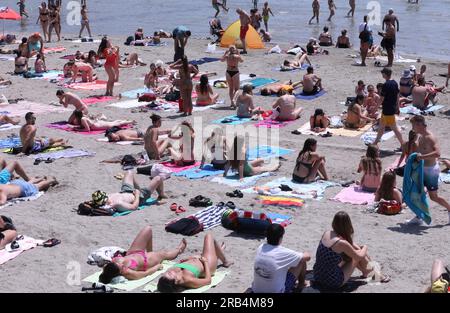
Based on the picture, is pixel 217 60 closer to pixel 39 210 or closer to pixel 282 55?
pixel 282 55

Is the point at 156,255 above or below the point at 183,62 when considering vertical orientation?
below

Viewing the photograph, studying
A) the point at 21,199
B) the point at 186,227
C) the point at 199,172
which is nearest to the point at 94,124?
the point at 199,172

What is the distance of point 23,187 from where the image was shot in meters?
11.3

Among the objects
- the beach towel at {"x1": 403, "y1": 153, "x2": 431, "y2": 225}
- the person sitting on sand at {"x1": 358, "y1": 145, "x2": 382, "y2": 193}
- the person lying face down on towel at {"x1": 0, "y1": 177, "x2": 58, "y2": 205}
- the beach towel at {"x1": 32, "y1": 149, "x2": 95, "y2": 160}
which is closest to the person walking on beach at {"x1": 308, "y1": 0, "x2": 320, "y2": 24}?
the beach towel at {"x1": 32, "y1": 149, "x2": 95, "y2": 160}

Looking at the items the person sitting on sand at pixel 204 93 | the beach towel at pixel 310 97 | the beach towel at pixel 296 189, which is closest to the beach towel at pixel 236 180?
the beach towel at pixel 296 189

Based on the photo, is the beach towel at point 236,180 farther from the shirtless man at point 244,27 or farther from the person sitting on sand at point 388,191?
the shirtless man at point 244,27

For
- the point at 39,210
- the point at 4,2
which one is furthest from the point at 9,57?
the point at 4,2

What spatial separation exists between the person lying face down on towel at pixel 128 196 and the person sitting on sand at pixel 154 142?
2.02 meters

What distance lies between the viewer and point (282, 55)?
24516 millimetres

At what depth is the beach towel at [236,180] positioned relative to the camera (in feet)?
39.2

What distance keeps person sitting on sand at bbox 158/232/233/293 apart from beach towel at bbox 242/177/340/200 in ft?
9.12

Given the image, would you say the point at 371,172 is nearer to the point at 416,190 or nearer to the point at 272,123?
the point at 416,190

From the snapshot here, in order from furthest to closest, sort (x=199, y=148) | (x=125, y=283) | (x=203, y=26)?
(x=203, y=26) < (x=199, y=148) < (x=125, y=283)

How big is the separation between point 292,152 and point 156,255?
566cm
